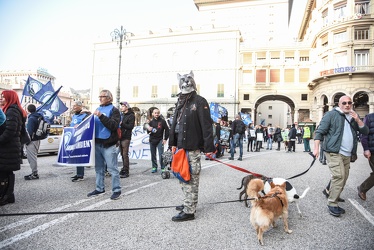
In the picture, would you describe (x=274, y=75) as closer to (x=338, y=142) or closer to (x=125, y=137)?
(x=125, y=137)

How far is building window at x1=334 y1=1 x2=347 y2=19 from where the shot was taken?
30.7 m

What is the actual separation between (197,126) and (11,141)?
3.10 m

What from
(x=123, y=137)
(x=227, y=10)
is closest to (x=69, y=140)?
(x=123, y=137)

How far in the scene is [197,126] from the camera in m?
3.69

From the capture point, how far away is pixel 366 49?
29.9 metres

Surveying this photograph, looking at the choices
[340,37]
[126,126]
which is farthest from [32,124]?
→ [340,37]

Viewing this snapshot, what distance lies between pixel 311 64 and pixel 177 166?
41.5m

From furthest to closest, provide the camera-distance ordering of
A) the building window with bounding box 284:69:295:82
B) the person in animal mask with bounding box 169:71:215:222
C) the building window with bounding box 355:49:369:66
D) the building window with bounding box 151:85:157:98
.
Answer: the building window with bounding box 151:85:157:98 → the building window with bounding box 284:69:295:82 → the building window with bounding box 355:49:369:66 → the person in animal mask with bounding box 169:71:215:222

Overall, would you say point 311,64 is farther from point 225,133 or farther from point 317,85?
point 225,133

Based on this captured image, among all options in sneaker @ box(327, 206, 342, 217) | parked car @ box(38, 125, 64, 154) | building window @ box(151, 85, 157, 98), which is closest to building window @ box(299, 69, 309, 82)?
building window @ box(151, 85, 157, 98)

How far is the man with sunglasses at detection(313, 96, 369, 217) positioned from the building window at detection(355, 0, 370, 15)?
34704 mm

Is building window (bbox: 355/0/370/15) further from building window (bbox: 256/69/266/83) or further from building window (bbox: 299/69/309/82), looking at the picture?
building window (bbox: 256/69/266/83)

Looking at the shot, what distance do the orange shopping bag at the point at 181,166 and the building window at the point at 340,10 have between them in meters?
36.7

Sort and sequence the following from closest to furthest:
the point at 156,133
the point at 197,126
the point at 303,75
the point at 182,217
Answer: the point at 182,217
the point at 197,126
the point at 156,133
the point at 303,75
